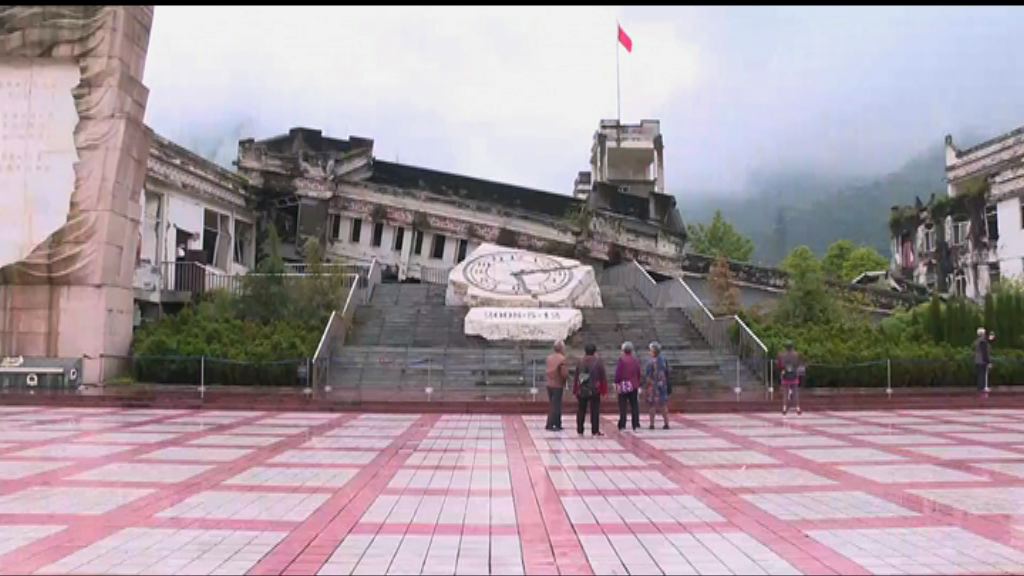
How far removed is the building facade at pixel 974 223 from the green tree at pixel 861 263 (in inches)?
729

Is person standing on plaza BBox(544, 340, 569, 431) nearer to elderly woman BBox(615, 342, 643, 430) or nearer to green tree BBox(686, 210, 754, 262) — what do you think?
elderly woman BBox(615, 342, 643, 430)

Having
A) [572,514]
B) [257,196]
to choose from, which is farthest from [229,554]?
[257,196]

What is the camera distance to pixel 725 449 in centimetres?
1173

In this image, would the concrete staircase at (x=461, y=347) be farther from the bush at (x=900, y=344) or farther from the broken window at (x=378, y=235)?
the broken window at (x=378, y=235)

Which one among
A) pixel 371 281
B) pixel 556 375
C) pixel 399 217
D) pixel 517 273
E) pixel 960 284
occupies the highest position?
pixel 399 217

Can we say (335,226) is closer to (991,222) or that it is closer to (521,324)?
(521,324)

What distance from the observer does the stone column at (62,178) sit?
2031 cm

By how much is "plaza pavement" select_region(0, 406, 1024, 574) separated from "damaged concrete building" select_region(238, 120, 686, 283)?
23.8 meters

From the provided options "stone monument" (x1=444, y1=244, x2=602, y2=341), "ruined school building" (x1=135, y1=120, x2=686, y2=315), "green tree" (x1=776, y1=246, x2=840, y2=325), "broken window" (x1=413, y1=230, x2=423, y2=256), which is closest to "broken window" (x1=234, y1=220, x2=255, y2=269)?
"ruined school building" (x1=135, y1=120, x2=686, y2=315)

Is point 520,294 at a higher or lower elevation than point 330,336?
higher

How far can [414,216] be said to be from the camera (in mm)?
37719

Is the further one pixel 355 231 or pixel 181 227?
pixel 355 231

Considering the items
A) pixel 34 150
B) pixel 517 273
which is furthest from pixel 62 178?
→ pixel 517 273

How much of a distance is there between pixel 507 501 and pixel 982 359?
15.6 metres
